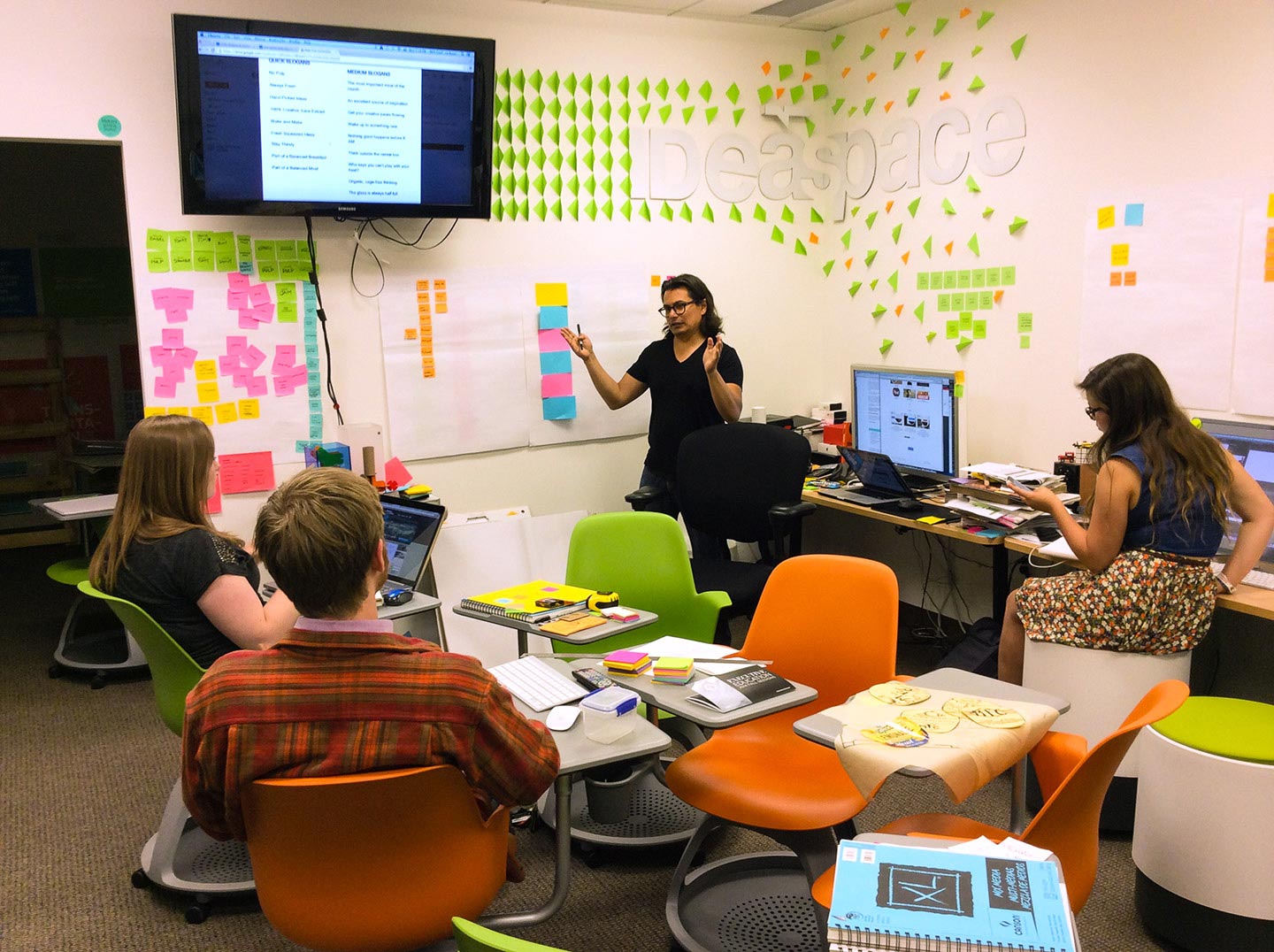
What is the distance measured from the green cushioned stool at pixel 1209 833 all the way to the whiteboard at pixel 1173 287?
1.48 metres

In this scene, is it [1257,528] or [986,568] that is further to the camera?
[986,568]

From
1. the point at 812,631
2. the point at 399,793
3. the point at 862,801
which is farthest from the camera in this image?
the point at 812,631

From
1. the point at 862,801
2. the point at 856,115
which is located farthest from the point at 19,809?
the point at 856,115

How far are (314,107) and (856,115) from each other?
2576mm

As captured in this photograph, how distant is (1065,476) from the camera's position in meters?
3.95

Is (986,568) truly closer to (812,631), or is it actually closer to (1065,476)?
(1065,476)

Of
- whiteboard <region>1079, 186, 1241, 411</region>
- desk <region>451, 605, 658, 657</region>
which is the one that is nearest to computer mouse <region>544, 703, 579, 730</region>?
desk <region>451, 605, 658, 657</region>

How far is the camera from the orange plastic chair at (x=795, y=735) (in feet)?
7.92

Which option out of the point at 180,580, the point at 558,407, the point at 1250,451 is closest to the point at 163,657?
the point at 180,580

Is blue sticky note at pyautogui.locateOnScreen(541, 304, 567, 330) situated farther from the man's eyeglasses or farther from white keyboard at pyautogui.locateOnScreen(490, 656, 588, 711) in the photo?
white keyboard at pyautogui.locateOnScreen(490, 656, 588, 711)

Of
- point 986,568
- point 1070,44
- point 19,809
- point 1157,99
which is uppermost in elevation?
point 1070,44

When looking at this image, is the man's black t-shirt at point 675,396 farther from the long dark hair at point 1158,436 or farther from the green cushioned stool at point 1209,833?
the green cushioned stool at point 1209,833

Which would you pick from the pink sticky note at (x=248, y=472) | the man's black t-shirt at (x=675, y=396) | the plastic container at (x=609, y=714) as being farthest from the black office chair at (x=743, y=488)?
the plastic container at (x=609, y=714)

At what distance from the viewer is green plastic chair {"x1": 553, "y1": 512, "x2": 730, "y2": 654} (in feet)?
11.0
